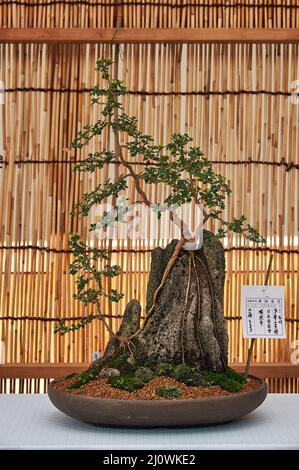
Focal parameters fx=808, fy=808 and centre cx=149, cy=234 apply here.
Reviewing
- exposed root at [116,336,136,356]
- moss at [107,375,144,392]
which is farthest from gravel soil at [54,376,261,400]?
exposed root at [116,336,136,356]

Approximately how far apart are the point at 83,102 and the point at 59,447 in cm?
154

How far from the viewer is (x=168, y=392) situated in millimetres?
1765

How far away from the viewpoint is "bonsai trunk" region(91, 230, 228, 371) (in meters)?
1.93

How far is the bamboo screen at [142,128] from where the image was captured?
9.31 feet

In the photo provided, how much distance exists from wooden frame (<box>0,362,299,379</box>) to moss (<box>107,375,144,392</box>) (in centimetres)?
96

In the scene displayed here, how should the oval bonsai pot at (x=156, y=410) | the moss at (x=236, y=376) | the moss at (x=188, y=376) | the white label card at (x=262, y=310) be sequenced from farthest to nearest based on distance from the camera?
the white label card at (x=262, y=310), the moss at (x=236, y=376), the moss at (x=188, y=376), the oval bonsai pot at (x=156, y=410)

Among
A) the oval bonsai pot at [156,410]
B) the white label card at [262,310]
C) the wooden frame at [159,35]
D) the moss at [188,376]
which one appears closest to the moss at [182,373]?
the moss at [188,376]

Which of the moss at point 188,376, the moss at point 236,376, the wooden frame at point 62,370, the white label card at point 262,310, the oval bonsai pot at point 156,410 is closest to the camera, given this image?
the oval bonsai pot at point 156,410

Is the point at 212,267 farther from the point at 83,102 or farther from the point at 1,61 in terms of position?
the point at 1,61

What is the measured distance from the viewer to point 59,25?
2875mm

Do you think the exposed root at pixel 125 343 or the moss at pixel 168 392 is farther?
the exposed root at pixel 125 343

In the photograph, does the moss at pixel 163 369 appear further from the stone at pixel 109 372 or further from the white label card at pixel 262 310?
the white label card at pixel 262 310

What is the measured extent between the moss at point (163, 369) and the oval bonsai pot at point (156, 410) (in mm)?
154

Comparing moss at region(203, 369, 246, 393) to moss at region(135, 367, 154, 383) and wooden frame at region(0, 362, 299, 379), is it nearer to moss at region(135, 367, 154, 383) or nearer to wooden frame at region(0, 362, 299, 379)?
moss at region(135, 367, 154, 383)
